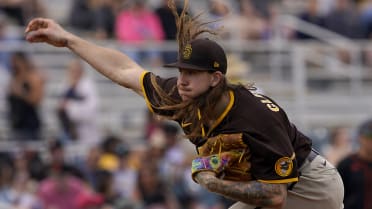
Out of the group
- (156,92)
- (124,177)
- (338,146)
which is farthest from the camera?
(338,146)

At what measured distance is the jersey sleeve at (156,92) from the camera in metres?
6.74

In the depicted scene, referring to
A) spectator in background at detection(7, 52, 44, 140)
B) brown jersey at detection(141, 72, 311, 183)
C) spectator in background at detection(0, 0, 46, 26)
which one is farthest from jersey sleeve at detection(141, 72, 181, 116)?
spectator in background at detection(0, 0, 46, 26)

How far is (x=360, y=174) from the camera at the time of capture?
938 centimetres

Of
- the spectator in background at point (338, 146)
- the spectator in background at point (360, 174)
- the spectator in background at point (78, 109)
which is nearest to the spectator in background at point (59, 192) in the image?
the spectator in background at point (78, 109)

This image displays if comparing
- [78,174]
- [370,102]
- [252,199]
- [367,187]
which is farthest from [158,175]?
[252,199]

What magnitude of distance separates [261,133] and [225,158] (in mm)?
259

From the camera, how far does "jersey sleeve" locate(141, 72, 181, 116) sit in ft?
22.1

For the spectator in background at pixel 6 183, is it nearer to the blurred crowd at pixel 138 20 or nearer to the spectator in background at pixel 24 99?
the spectator in background at pixel 24 99

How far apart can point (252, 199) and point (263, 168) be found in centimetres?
19

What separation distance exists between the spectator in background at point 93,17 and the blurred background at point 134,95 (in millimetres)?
16

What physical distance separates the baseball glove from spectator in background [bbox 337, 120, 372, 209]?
3098 mm

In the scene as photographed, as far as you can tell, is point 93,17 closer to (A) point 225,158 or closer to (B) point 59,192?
(B) point 59,192

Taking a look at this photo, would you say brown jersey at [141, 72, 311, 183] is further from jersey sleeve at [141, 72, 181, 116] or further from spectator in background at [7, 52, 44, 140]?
spectator in background at [7, 52, 44, 140]

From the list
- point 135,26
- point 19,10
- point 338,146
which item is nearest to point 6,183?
point 19,10
